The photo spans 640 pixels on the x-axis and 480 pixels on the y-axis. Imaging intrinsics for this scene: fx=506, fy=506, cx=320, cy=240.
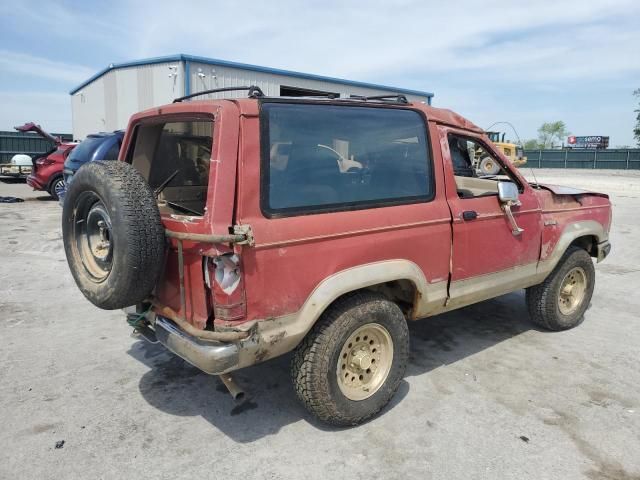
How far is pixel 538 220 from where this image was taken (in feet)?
14.0

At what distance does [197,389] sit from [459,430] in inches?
72.2

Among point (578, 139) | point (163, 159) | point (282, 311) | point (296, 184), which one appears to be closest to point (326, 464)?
point (282, 311)

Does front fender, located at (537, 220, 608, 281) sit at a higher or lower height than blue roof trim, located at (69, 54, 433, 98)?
lower

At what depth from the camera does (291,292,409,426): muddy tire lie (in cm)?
298

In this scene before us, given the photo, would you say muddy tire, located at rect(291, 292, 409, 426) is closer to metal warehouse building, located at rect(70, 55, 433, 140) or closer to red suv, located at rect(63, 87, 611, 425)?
red suv, located at rect(63, 87, 611, 425)

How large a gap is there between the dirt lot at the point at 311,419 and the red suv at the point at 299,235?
0.36 m

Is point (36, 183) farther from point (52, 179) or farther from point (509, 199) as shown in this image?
point (509, 199)

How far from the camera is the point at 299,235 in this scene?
110 inches

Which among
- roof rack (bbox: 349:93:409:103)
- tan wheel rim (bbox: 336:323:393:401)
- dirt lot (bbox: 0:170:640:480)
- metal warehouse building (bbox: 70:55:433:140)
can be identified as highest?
metal warehouse building (bbox: 70:55:433:140)

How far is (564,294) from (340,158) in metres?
3.05

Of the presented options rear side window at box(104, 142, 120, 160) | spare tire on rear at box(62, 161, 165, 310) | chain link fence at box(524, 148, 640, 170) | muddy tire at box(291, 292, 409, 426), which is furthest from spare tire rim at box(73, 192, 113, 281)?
chain link fence at box(524, 148, 640, 170)

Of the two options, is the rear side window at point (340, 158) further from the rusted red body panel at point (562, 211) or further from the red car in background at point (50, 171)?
the red car in background at point (50, 171)

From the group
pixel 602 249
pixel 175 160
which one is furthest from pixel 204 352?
pixel 602 249

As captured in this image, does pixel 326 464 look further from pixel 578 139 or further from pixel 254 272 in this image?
pixel 578 139
